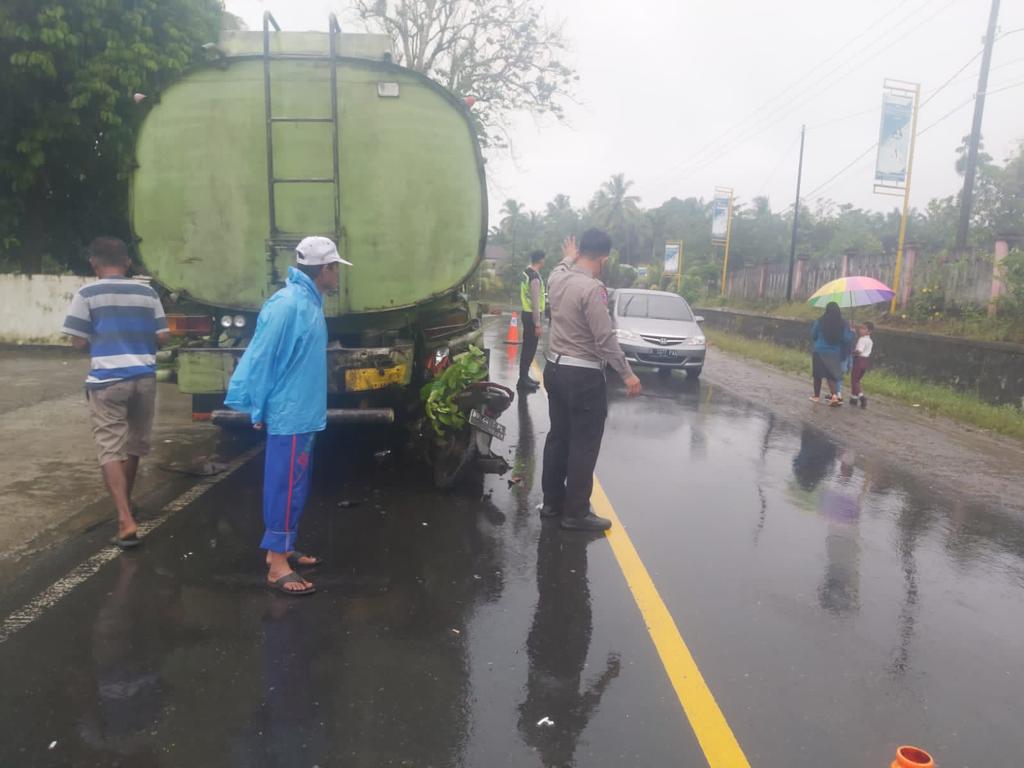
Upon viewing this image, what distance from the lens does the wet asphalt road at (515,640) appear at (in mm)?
2947

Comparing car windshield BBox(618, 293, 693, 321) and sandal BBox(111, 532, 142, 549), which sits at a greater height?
car windshield BBox(618, 293, 693, 321)

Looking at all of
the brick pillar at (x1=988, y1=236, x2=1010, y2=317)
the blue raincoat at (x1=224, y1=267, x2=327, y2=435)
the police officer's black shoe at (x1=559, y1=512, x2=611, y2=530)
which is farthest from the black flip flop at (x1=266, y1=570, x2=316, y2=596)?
the brick pillar at (x1=988, y1=236, x2=1010, y2=317)

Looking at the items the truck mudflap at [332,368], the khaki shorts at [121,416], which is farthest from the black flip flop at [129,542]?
the truck mudflap at [332,368]

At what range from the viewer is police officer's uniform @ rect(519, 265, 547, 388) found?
10.6m

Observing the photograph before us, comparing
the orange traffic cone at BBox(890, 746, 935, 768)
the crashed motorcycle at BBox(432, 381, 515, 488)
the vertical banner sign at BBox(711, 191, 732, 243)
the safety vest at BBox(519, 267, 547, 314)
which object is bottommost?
the orange traffic cone at BBox(890, 746, 935, 768)

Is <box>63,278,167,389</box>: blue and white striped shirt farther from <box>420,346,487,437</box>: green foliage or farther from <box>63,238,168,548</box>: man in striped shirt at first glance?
<box>420,346,487,437</box>: green foliage

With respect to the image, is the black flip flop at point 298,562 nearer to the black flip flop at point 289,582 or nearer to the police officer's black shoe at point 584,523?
the black flip flop at point 289,582

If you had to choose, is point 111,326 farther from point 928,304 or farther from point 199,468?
point 928,304

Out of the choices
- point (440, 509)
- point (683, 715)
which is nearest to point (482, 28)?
point (440, 509)

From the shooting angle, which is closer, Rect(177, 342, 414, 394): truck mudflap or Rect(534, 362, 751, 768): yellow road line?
Rect(534, 362, 751, 768): yellow road line

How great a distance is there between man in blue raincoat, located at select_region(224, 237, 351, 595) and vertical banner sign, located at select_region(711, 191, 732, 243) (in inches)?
1317

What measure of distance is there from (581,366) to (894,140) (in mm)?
16724

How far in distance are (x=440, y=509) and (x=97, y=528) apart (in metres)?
2.31

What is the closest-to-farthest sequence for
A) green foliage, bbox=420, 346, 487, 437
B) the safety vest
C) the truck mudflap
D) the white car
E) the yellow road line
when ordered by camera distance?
the yellow road line, the truck mudflap, green foliage, bbox=420, 346, 487, 437, the safety vest, the white car
